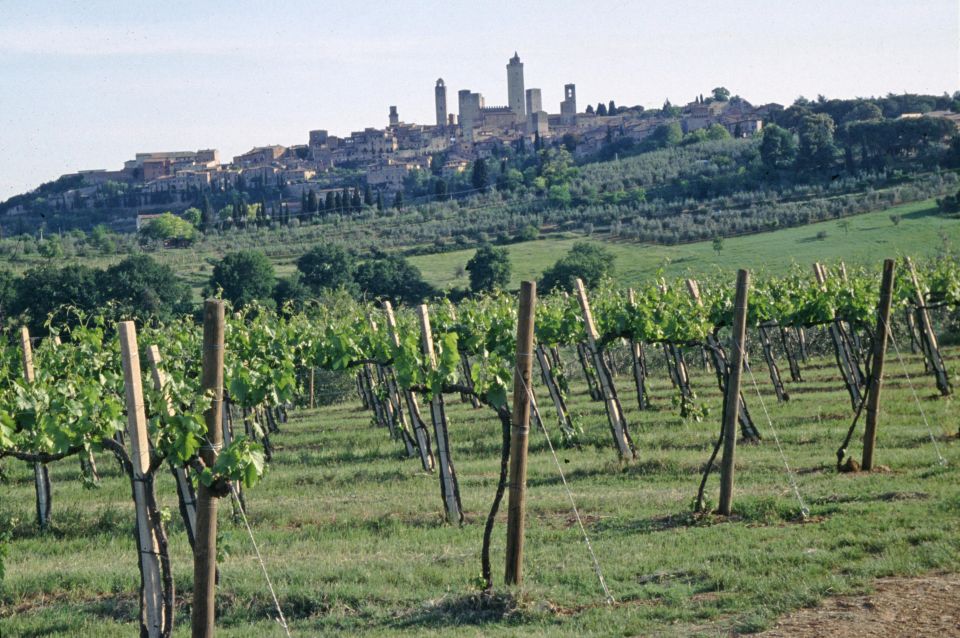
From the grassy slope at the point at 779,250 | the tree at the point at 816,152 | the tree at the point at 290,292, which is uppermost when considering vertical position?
the tree at the point at 816,152

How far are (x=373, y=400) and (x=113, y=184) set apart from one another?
513ft

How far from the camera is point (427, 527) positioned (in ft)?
37.3

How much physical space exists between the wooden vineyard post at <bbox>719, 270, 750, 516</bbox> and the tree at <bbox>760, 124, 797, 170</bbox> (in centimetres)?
8088

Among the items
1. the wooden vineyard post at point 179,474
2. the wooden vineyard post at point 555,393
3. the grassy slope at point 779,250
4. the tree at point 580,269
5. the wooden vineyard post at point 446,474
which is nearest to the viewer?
the wooden vineyard post at point 179,474

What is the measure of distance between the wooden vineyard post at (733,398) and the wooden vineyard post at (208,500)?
17.4 feet

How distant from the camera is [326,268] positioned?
61.4 meters

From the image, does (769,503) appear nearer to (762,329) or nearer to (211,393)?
(211,393)

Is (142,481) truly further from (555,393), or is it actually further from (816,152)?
(816,152)

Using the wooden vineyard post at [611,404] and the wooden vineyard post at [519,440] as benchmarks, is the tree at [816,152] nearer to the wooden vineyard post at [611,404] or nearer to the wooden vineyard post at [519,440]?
the wooden vineyard post at [611,404]

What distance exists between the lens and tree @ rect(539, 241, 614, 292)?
53.9 meters

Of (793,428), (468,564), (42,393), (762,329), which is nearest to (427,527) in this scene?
(468,564)

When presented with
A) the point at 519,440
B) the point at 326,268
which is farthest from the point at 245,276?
the point at 519,440

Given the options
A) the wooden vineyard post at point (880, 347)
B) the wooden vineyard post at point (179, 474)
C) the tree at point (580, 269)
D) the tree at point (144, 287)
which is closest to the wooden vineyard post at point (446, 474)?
the wooden vineyard post at point (179, 474)

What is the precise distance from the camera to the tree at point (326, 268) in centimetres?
6091
